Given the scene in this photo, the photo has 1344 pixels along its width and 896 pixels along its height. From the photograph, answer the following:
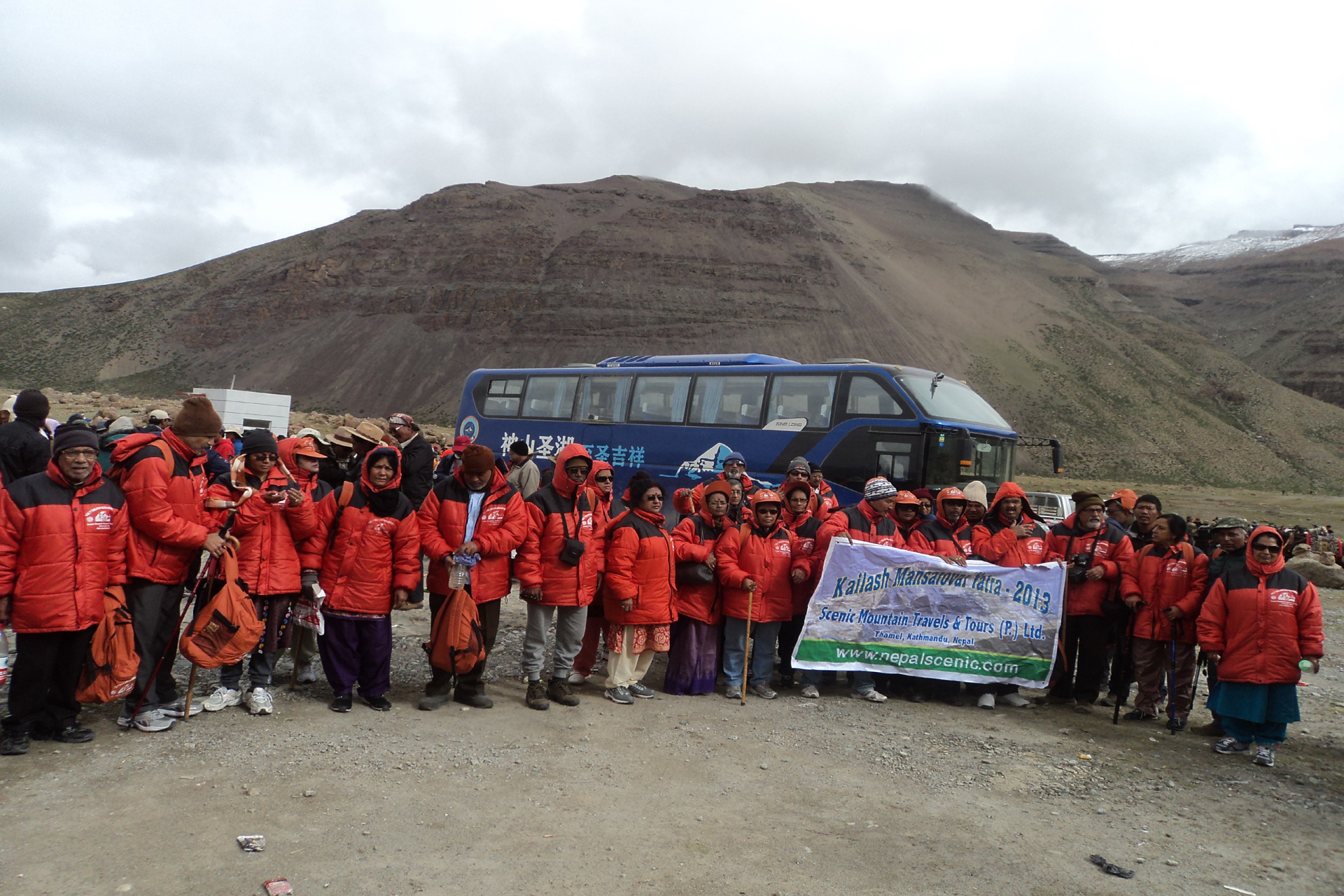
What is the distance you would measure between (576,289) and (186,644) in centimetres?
7549

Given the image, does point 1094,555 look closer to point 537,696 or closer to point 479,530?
point 537,696

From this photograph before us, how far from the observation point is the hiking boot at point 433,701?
6.22 m

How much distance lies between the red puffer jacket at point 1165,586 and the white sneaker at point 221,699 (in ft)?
22.1

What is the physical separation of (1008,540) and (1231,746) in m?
2.17

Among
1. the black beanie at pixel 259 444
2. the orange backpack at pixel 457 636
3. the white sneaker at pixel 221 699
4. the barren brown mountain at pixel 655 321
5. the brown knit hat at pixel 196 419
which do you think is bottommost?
the white sneaker at pixel 221 699

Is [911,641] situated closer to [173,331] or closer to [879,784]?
[879,784]

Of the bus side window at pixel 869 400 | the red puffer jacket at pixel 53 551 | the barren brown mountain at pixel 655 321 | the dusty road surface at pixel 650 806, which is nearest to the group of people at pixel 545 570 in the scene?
the red puffer jacket at pixel 53 551

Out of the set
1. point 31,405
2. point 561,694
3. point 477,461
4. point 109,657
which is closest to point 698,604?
point 561,694

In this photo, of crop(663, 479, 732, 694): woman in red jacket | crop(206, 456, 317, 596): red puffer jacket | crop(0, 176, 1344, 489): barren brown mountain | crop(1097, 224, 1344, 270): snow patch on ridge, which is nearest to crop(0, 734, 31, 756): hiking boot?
crop(206, 456, 317, 596): red puffer jacket

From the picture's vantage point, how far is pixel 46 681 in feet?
16.0

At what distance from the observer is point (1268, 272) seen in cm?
12538

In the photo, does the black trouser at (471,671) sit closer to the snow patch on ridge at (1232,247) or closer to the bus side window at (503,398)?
the bus side window at (503,398)

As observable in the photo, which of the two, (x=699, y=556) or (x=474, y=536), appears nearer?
(x=474, y=536)

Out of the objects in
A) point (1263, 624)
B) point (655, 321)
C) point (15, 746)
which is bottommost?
point (15, 746)
